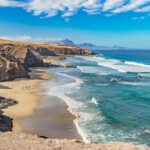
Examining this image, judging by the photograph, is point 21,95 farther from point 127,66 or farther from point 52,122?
point 127,66

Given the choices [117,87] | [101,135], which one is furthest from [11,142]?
[117,87]

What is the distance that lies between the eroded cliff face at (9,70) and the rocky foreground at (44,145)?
36.7 m

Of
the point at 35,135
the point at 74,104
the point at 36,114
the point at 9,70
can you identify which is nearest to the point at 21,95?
the point at 74,104

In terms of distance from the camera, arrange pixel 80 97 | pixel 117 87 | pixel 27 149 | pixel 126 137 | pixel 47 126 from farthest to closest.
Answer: pixel 117 87, pixel 80 97, pixel 47 126, pixel 126 137, pixel 27 149

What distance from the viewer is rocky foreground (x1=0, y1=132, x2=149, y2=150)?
18.7 meters

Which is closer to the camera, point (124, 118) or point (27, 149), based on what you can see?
point (27, 149)

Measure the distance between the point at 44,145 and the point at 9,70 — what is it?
3902 centimetres

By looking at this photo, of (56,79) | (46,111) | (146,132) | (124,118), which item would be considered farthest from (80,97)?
(56,79)

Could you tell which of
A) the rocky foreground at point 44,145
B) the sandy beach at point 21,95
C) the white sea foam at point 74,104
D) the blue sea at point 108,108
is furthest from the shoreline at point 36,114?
the rocky foreground at point 44,145

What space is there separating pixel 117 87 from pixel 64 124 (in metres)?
23.0

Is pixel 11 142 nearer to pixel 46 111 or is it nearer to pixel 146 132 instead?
pixel 146 132

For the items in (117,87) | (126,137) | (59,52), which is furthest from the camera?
(59,52)

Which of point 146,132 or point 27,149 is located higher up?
point 27,149

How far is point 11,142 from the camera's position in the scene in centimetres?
1914
